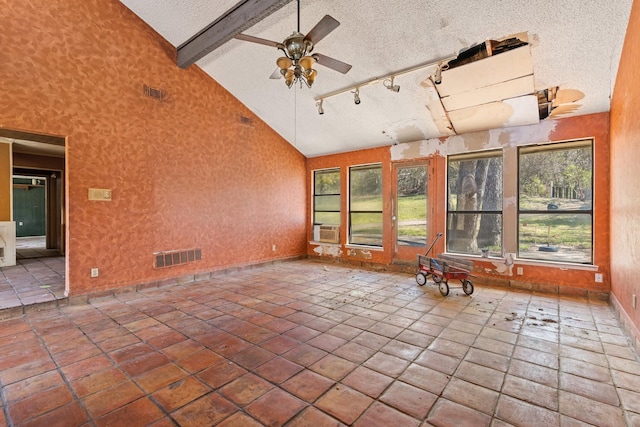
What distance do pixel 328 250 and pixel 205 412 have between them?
17.8 feet

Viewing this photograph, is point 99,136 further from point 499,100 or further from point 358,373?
point 499,100

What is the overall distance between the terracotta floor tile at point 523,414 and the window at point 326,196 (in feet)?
17.7

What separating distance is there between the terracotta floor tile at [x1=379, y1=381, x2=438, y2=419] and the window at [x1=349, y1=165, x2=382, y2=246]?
4.49m

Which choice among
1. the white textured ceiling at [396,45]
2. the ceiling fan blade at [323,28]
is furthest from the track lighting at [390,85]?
the ceiling fan blade at [323,28]

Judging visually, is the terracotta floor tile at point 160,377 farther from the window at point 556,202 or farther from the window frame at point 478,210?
the window at point 556,202

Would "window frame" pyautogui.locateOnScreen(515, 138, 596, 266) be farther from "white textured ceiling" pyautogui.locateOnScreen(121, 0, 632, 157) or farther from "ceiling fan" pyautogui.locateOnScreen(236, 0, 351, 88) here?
"ceiling fan" pyautogui.locateOnScreen(236, 0, 351, 88)

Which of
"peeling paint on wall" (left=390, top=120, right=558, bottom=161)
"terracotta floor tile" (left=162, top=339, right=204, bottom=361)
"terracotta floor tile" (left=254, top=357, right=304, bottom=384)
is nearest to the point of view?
"terracotta floor tile" (left=254, top=357, right=304, bottom=384)

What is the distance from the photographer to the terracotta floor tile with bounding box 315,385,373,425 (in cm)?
179

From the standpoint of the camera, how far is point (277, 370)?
2.30m

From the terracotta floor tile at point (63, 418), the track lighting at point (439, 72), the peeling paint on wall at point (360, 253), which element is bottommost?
the terracotta floor tile at point (63, 418)

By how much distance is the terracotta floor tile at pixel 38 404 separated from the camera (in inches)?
69.8

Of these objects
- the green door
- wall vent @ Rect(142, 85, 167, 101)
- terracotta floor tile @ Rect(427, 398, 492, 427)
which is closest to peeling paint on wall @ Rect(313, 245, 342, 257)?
wall vent @ Rect(142, 85, 167, 101)

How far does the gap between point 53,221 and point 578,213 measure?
1194cm

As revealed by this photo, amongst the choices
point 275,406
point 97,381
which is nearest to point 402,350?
point 275,406
